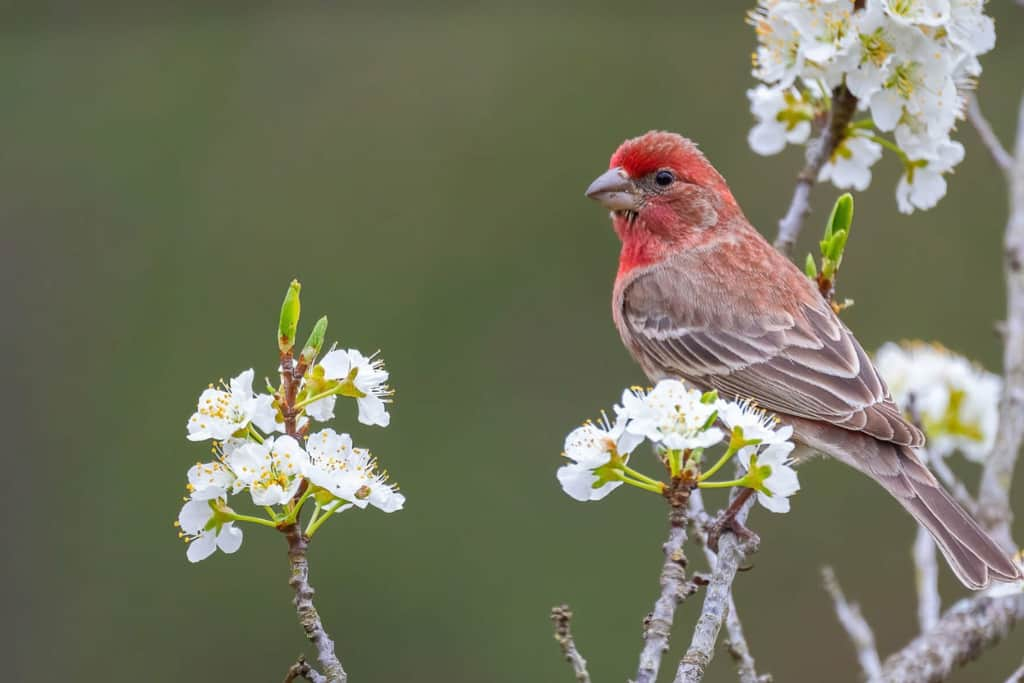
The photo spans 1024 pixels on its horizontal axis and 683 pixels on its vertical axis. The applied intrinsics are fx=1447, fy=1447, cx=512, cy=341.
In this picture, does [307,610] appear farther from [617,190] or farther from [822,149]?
[617,190]

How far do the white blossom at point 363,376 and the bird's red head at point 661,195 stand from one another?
7.07 feet

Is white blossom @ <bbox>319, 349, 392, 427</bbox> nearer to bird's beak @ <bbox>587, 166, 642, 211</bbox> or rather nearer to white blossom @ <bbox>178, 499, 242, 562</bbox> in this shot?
white blossom @ <bbox>178, 499, 242, 562</bbox>

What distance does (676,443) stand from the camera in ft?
8.85

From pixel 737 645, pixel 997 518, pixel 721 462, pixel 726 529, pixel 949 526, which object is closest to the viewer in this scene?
pixel 721 462

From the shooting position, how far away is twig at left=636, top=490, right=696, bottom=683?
2578 millimetres

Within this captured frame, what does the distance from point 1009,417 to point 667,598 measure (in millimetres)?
1787

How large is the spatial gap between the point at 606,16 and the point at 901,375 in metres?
5.67

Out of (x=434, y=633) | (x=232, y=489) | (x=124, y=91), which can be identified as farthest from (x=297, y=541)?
(x=124, y=91)

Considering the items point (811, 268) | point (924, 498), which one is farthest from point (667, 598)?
point (811, 268)

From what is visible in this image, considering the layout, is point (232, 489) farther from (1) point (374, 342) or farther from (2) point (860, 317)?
(2) point (860, 317)

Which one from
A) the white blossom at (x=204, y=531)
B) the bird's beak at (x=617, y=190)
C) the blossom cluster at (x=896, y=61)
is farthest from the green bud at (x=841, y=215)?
the white blossom at (x=204, y=531)

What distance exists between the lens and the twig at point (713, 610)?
8.73ft

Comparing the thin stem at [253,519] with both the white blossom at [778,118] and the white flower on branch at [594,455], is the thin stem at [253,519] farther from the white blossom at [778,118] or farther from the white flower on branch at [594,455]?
the white blossom at [778,118]

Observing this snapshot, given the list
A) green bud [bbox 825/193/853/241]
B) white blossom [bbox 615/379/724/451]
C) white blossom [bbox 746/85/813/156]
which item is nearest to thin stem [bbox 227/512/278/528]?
white blossom [bbox 615/379/724/451]
